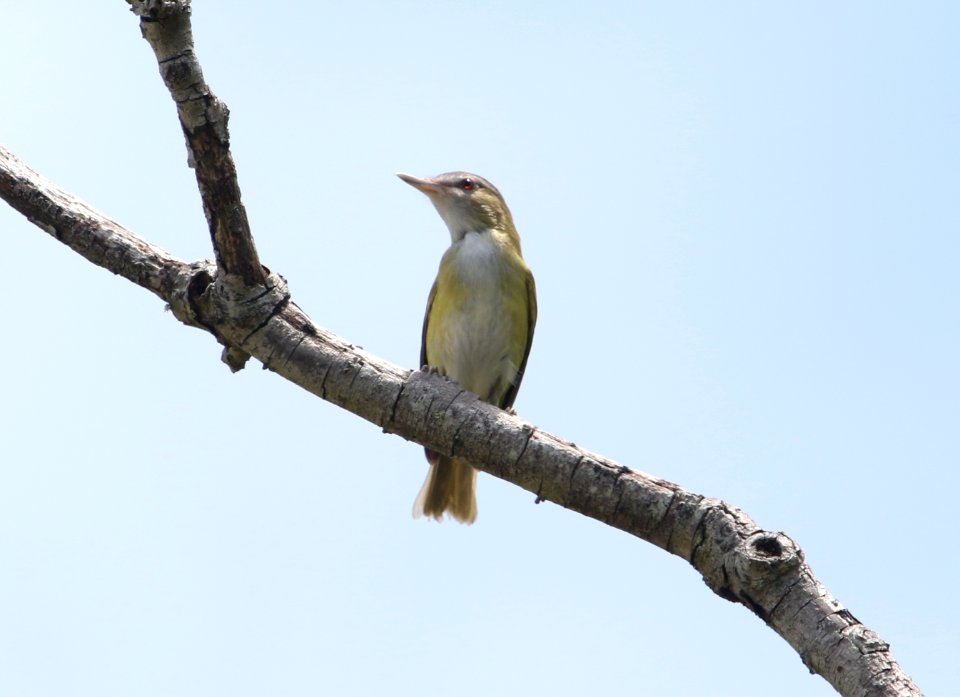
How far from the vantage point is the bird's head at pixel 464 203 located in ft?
27.1

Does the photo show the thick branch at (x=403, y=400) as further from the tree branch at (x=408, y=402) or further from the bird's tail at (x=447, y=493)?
the bird's tail at (x=447, y=493)

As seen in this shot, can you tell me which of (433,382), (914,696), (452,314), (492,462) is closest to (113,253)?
(433,382)

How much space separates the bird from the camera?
25.5 ft

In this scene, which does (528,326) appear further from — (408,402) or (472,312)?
(408,402)

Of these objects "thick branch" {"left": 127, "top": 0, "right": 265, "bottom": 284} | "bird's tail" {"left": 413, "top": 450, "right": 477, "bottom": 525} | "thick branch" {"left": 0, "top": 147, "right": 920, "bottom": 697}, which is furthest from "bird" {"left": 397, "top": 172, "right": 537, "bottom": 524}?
"thick branch" {"left": 127, "top": 0, "right": 265, "bottom": 284}

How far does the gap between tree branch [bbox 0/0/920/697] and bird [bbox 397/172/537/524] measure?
8.30 ft

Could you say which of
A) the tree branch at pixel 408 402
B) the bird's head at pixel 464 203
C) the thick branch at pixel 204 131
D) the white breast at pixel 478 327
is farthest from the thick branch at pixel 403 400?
the bird's head at pixel 464 203

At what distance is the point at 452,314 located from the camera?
7809 mm

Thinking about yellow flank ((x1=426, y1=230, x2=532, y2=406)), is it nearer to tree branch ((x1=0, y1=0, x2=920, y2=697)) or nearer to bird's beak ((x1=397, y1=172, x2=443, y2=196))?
bird's beak ((x1=397, y1=172, x2=443, y2=196))

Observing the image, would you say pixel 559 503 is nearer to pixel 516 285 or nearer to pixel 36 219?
pixel 36 219

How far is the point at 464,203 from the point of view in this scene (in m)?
8.30

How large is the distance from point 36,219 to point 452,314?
3166mm

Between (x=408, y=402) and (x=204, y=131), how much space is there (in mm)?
1459

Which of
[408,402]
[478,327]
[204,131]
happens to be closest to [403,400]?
[408,402]
